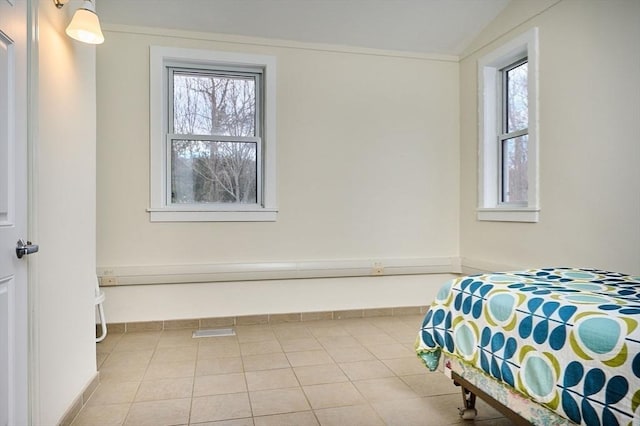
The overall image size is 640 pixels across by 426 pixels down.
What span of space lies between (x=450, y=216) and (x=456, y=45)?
170 cm

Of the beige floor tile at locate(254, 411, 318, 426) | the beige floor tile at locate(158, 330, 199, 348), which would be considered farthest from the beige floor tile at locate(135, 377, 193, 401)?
the beige floor tile at locate(158, 330, 199, 348)

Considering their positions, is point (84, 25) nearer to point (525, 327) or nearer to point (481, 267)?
point (525, 327)

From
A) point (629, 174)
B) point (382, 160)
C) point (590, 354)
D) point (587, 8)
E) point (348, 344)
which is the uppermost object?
point (587, 8)

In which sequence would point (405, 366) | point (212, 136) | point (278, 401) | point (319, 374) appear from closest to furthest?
point (278, 401), point (319, 374), point (405, 366), point (212, 136)

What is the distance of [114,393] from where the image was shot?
7.51 feet

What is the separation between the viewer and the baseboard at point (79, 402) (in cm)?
190

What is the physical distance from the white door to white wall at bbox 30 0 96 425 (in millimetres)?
117

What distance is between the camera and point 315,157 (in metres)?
3.79

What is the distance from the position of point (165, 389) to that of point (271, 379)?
24.4 inches

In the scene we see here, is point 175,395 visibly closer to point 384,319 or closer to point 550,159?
point 384,319

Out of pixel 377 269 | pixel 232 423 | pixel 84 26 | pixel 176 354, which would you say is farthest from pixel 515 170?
pixel 84 26

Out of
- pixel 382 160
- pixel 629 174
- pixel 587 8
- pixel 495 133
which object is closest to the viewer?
pixel 629 174

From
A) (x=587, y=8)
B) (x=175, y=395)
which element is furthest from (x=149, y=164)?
(x=587, y=8)

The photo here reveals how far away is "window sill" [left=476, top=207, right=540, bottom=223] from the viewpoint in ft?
10.3
